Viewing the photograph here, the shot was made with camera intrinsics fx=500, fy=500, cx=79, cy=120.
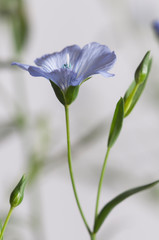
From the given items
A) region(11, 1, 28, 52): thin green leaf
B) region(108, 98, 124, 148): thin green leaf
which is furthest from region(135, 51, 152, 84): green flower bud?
region(11, 1, 28, 52): thin green leaf

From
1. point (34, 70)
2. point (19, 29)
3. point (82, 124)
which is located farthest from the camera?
point (82, 124)

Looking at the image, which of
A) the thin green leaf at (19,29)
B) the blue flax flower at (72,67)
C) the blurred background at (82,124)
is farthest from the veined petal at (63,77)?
the blurred background at (82,124)

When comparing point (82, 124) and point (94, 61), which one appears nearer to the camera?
point (94, 61)

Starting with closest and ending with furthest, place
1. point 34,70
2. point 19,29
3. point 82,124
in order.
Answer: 1. point 34,70
2. point 19,29
3. point 82,124

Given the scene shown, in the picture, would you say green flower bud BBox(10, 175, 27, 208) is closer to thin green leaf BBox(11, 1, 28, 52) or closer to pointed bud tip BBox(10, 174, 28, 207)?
pointed bud tip BBox(10, 174, 28, 207)

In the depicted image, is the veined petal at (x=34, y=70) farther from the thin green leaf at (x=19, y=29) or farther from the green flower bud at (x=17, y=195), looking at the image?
the thin green leaf at (x=19, y=29)

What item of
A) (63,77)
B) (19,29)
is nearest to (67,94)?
(63,77)

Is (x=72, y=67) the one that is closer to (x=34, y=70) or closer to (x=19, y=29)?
(x=34, y=70)

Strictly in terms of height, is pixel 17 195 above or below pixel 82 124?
above
